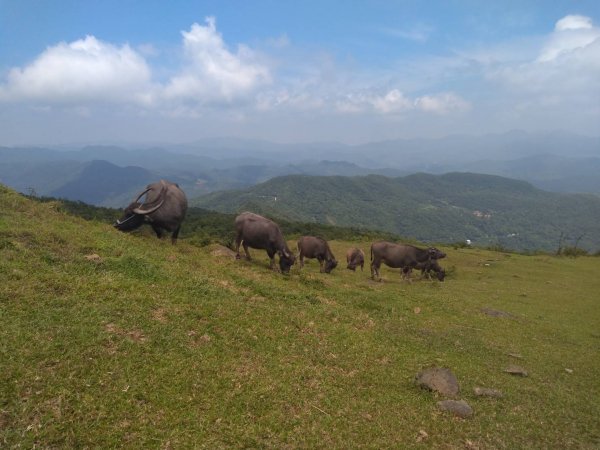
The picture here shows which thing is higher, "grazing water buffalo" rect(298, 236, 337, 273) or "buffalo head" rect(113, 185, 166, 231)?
"buffalo head" rect(113, 185, 166, 231)

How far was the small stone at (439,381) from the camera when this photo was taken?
902 centimetres

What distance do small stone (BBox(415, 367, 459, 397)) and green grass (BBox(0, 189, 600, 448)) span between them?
0.27 meters

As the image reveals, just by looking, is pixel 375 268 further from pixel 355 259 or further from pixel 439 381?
pixel 439 381

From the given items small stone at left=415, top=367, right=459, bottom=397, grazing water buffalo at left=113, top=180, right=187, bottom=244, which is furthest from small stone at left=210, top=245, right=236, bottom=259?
small stone at left=415, top=367, right=459, bottom=397

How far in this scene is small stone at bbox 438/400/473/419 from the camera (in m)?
8.24

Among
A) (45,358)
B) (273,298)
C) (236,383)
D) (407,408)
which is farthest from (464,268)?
(45,358)

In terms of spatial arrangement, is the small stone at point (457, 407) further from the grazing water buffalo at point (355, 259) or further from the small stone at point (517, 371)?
the grazing water buffalo at point (355, 259)

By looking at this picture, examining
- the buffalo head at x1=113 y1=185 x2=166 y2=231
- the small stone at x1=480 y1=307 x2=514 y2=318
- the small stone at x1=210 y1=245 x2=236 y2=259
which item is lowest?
the small stone at x1=480 y1=307 x2=514 y2=318

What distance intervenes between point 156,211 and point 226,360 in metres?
9.85

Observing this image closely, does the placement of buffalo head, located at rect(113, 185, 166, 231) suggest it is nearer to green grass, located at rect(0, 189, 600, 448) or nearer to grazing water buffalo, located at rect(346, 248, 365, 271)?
green grass, located at rect(0, 189, 600, 448)

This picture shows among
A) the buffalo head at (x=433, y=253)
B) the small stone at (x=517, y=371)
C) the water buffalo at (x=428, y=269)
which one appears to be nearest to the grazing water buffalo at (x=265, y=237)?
the small stone at (x=517, y=371)

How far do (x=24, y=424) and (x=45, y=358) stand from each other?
4.66 feet

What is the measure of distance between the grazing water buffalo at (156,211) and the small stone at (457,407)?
491 inches

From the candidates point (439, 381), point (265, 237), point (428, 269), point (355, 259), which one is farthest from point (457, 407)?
point (355, 259)
